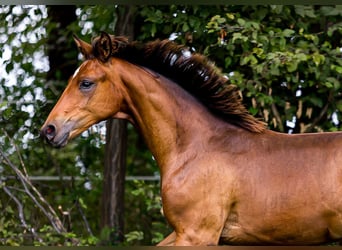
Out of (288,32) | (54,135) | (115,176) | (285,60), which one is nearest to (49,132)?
(54,135)

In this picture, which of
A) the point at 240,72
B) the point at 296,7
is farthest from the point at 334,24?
the point at 240,72

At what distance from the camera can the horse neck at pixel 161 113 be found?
5082 millimetres

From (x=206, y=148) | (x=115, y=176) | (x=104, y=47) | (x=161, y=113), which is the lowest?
(x=115, y=176)

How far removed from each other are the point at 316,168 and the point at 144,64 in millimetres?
1144

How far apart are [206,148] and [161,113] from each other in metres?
0.33

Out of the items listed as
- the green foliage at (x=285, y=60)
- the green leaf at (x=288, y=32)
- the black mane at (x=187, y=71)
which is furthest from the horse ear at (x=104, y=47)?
the green leaf at (x=288, y=32)

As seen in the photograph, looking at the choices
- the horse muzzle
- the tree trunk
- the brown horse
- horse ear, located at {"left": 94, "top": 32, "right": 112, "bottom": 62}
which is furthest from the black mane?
the tree trunk

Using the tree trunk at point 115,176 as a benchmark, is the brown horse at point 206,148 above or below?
above

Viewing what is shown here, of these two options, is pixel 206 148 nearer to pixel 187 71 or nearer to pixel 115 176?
pixel 187 71

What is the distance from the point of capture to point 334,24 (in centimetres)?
725

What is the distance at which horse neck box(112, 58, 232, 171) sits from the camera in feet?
16.7

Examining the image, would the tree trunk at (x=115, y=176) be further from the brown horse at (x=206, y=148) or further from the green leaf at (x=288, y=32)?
the brown horse at (x=206, y=148)

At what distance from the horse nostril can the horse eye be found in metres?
0.28

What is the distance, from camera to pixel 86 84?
16.5ft
